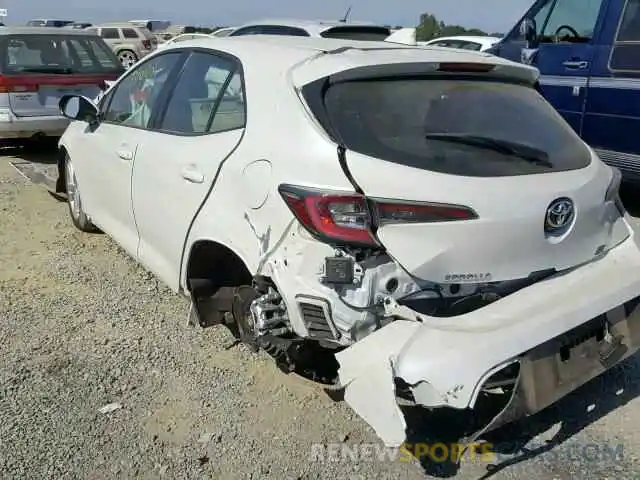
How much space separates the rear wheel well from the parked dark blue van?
3894 millimetres

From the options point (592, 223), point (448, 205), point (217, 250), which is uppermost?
point (448, 205)

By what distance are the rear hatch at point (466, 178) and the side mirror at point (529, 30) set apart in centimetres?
401

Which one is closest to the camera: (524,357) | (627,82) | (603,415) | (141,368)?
(524,357)

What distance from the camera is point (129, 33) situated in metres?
29.9

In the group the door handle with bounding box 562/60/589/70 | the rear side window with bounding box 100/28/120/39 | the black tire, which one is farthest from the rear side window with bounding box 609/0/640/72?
the rear side window with bounding box 100/28/120/39

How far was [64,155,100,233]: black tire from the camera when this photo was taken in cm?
564

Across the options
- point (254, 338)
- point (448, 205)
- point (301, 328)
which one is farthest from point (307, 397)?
Answer: point (448, 205)

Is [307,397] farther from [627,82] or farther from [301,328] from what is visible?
[627,82]

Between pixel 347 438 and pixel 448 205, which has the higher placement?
pixel 448 205

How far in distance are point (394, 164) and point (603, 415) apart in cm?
165

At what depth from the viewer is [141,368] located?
3.70 meters

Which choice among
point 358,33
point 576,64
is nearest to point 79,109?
point 576,64

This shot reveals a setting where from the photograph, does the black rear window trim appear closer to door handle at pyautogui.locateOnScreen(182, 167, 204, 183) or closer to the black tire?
the black tire

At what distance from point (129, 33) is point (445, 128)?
96.6ft
